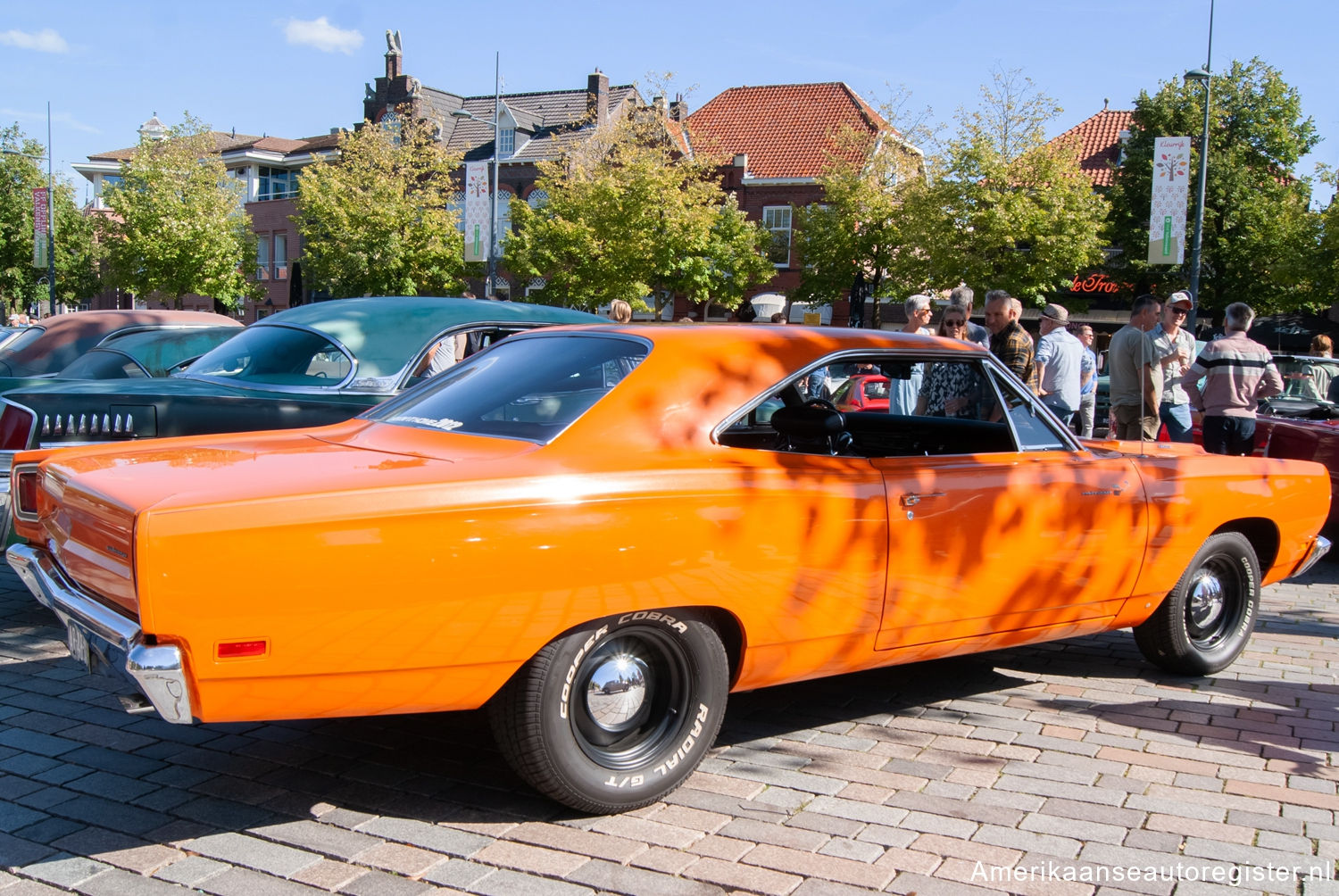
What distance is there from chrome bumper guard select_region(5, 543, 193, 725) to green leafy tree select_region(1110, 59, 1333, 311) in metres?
36.7

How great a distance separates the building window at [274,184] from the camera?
58281mm

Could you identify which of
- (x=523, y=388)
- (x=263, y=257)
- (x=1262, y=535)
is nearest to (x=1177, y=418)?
(x=1262, y=535)

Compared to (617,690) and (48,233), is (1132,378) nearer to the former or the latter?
(617,690)

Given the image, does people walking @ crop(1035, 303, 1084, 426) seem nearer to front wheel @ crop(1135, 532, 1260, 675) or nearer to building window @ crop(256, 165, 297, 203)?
front wheel @ crop(1135, 532, 1260, 675)

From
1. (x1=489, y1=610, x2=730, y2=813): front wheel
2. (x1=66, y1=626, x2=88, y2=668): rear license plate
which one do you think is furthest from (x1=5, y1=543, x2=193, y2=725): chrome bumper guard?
(x1=489, y1=610, x2=730, y2=813): front wheel

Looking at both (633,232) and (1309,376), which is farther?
(633,232)

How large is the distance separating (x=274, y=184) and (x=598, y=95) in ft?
65.7

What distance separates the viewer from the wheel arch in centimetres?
541

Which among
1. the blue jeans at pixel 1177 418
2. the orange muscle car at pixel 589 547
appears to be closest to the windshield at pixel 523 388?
the orange muscle car at pixel 589 547

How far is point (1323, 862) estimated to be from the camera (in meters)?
3.30

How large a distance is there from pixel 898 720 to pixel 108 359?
23.7 feet

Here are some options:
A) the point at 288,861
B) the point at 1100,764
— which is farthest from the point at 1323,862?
the point at 288,861

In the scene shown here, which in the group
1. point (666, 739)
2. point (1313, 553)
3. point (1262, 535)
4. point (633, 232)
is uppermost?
point (633, 232)

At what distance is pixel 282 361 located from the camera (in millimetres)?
6812
